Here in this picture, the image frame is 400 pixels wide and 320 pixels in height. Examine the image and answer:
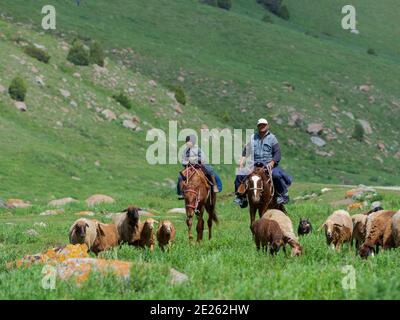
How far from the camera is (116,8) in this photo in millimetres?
87625

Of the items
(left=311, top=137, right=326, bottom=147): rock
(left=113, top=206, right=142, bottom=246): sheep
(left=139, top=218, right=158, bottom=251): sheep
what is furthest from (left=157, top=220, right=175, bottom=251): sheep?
(left=311, top=137, right=326, bottom=147): rock

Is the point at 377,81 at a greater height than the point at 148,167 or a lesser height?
greater

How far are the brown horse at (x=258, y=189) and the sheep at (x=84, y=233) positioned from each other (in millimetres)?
3969

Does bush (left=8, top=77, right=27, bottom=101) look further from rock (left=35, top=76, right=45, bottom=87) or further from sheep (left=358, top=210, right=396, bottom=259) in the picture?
sheep (left=358, top=210, right=396, bottom=259)

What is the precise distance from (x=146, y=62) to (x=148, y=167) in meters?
29.0

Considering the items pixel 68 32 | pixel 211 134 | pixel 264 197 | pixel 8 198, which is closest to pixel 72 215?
pixel 8 198

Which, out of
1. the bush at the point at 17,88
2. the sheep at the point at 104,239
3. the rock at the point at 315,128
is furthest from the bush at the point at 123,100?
the sheep at the point at 104,239

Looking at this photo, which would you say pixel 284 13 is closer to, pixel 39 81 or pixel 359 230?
pixel 39 81

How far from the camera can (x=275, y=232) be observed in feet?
43.5

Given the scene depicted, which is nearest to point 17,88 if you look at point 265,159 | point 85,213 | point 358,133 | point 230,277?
point 85,213

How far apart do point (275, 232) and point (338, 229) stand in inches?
114

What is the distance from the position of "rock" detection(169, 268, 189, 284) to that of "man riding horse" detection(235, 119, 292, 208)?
7.71 metres

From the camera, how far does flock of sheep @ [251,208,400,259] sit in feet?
41.1
